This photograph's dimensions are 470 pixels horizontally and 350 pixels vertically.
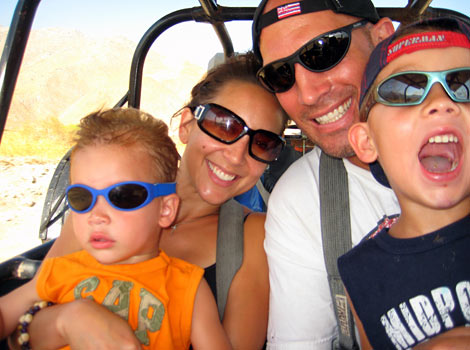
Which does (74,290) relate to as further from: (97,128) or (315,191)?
(315,191)

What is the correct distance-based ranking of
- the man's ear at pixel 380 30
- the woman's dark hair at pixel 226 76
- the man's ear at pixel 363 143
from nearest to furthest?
the man's ear at pixel 363 143 → the man's ear at pixel 380 30 → the woman's dark hair at pixel 226 76

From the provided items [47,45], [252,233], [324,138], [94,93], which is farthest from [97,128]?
[47,45]

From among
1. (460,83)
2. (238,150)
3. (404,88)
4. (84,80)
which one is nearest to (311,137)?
(238,150)

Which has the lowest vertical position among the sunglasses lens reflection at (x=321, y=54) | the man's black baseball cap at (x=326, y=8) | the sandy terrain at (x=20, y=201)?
the sandy terrain at (x=20, y=201)

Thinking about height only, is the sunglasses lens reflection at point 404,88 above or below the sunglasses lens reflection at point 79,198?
above

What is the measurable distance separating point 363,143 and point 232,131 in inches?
30.2

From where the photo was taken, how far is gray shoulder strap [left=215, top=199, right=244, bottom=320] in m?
1.70

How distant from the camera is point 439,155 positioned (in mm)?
1146

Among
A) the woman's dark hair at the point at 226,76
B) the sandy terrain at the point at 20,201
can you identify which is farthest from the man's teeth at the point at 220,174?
the sandy terrain at the point at 20,201

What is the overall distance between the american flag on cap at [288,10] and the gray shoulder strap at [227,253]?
3.71 feet

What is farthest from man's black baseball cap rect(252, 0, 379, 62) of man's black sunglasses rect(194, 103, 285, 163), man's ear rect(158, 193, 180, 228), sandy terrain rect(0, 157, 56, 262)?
sandy terrain rect(0, 157, 56, 262)

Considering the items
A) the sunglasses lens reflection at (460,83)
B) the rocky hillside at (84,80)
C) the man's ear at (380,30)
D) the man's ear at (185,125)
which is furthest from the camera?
the rocky hillside at (84,80)

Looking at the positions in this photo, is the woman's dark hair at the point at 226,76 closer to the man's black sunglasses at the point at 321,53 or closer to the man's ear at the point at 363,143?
the man's black sunglasses at the point at 321,53

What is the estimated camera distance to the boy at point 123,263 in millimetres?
1341
